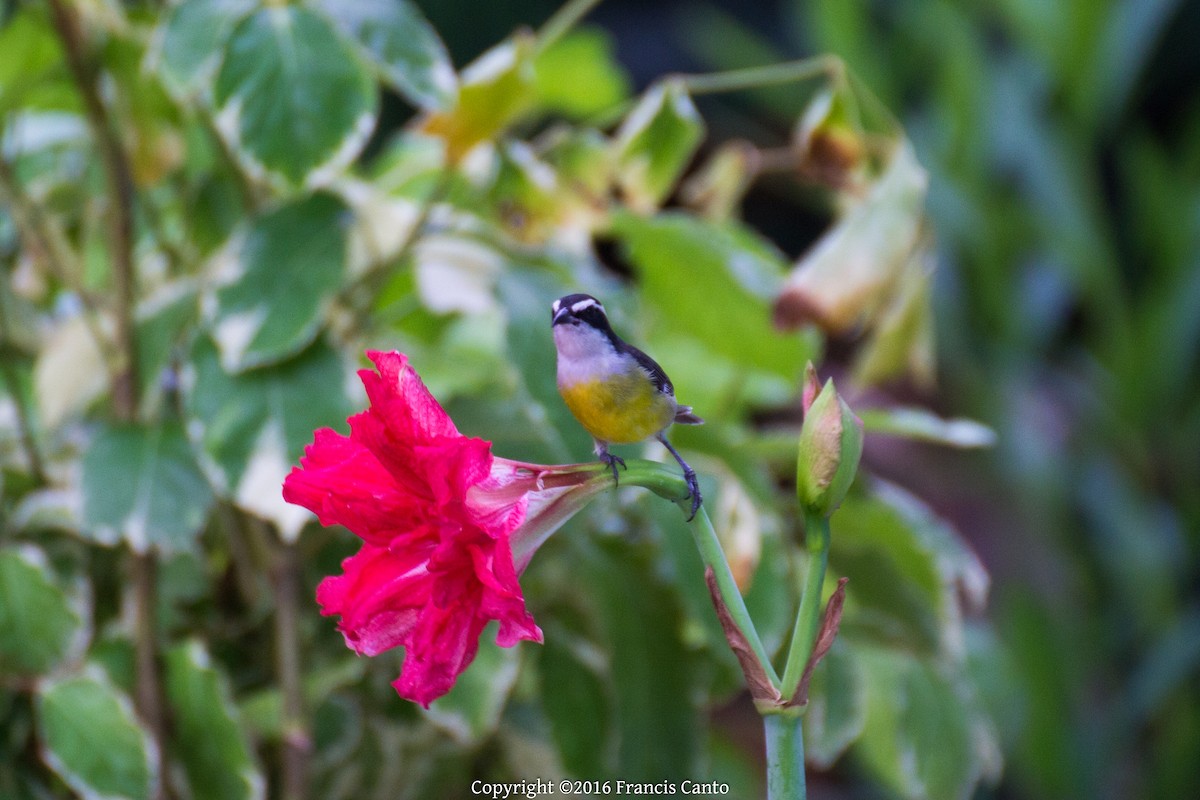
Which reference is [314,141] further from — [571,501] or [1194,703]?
[1194,703]

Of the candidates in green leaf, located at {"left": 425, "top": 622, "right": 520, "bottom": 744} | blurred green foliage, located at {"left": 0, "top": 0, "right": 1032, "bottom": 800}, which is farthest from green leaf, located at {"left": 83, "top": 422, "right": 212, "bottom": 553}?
green leaf, located at {"left": 425, "top": 622, "right": 520, "bottom": 744}

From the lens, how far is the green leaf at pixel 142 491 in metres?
0.46

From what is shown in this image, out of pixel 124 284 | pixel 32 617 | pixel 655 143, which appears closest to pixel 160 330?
pixel 124 284

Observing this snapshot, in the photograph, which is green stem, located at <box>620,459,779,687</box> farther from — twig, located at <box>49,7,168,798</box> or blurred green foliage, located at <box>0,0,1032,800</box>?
twig, located at <box>49,7,168,798</box>

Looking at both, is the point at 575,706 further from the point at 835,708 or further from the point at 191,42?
the point at 191,42

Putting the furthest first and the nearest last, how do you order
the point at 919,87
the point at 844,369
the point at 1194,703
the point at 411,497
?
1. the point at 919,87
2. the point at 844,369
3. the point at 1194,703
4. the point at 411,497

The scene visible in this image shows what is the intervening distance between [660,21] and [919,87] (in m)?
0.54

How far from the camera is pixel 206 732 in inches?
19.1

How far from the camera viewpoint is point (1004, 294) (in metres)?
1.57

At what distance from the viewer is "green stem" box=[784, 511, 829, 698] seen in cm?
22

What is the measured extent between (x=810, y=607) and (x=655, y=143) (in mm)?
362

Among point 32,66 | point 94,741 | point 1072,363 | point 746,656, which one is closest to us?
→ point 746,656

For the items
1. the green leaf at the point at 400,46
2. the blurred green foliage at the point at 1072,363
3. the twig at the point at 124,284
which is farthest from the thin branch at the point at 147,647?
the blurred green foliage at the point at 1072,363

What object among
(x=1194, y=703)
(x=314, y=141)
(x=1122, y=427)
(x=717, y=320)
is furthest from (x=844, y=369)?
(x=314, y=141)
